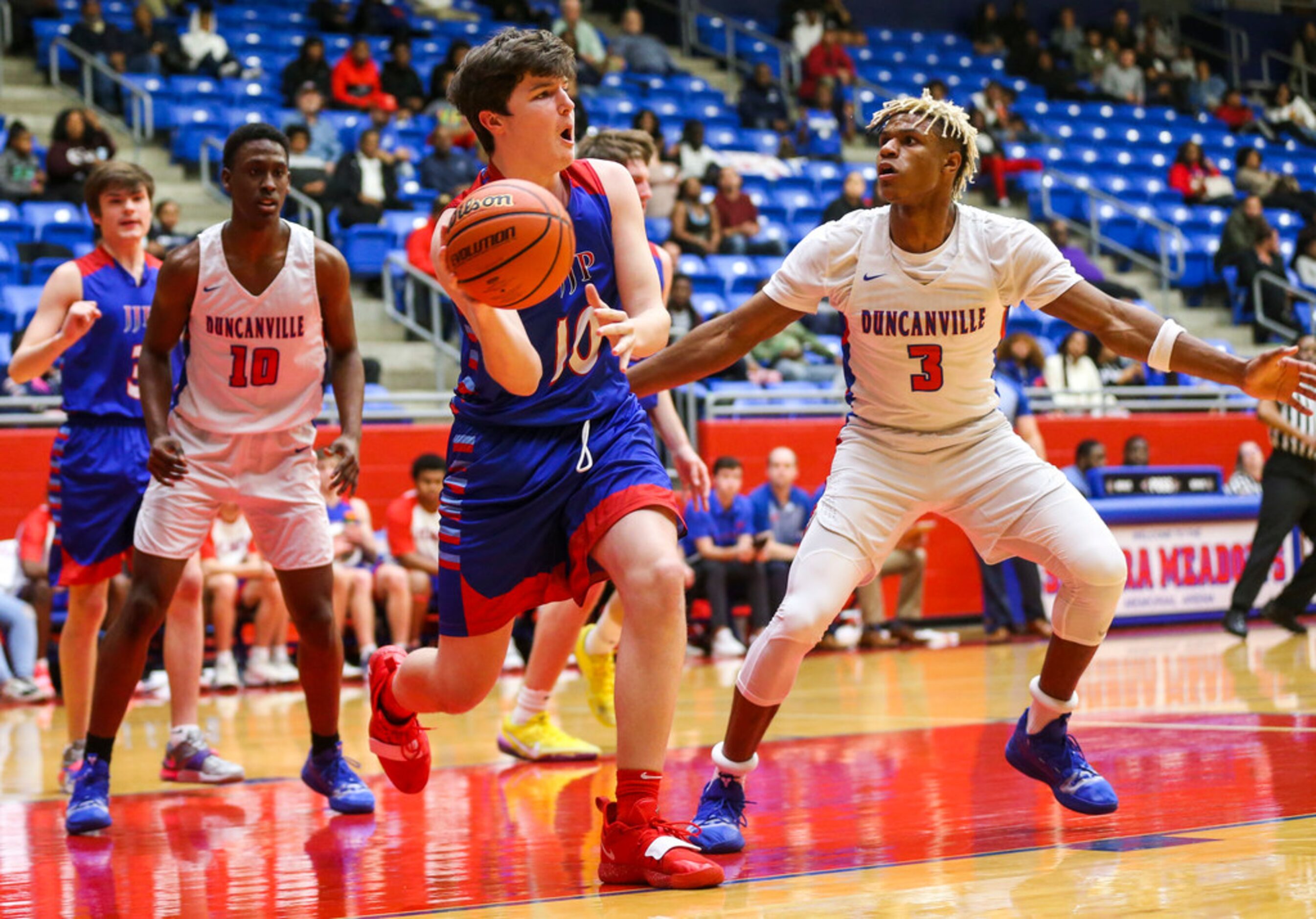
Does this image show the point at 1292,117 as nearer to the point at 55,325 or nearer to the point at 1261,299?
the point at 1261,299

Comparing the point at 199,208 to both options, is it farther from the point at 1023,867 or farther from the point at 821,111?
the point at 1023,867

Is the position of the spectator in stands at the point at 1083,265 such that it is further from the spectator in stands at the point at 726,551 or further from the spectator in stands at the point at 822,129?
the spectator in stands at the point at 726,551

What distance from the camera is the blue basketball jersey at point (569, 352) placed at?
13.8 feet

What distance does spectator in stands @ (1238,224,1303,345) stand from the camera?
18469mm

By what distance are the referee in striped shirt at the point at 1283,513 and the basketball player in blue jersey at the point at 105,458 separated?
25.6ft

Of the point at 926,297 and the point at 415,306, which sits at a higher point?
the point at 926,297

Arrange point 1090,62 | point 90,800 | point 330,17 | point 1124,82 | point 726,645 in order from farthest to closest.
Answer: point 1090,62 < point 1124,82 < point 330,17 < point 726,645 < point 90,800

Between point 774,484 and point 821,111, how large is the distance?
957 cm

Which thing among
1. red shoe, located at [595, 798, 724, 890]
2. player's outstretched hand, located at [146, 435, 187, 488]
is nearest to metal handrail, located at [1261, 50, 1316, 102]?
player's outstretched hand, located at [146, 435, 187, 488]

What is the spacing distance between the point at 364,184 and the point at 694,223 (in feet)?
10.7

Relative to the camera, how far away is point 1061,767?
471 cm

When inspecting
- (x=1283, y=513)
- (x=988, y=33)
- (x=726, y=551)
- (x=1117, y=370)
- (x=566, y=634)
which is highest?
(x=988, y=33)

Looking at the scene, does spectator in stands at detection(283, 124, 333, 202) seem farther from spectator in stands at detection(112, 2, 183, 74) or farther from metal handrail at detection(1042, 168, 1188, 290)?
metal handrail at detection(1042, 168, 1188, 290)

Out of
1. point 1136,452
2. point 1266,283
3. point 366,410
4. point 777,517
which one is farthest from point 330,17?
point 1266,283
